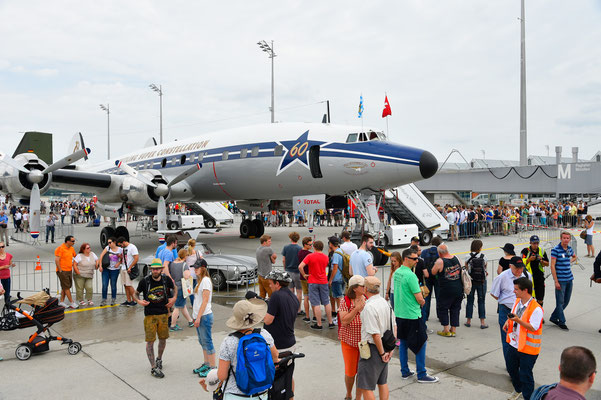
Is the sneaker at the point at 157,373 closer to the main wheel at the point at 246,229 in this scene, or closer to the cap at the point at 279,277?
the cap at the point at 279,277

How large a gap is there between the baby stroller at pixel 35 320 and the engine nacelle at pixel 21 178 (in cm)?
980

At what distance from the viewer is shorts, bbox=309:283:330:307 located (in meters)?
7.74

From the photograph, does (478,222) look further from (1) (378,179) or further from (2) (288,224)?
(2) (288,224)

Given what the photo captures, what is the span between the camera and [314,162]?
14.9 metres

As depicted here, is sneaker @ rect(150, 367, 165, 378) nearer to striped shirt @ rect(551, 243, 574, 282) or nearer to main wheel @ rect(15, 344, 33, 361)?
main wheel @ rect(15, 344, 33, 361)

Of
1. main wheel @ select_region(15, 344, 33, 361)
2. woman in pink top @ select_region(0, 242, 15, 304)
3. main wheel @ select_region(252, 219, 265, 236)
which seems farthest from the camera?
main wheel @ select_region(252, 219, 265, 236)

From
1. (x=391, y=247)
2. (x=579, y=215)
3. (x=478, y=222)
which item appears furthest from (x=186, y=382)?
(x=579, y=215)

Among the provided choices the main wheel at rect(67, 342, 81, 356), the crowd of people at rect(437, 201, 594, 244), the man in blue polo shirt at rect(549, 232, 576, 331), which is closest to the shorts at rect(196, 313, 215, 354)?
the main wheel at rect(67, 342, 81, 356)

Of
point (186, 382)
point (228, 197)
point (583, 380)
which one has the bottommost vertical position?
point (186, 382)

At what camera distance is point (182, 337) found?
24.1 feet

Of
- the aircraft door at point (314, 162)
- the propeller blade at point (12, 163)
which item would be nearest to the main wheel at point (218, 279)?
the aircraft door at point (314, 162)

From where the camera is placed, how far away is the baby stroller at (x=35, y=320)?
20.7 feet

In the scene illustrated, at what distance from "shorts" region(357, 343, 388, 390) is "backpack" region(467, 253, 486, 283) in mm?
3934

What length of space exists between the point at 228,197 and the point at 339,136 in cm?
628
